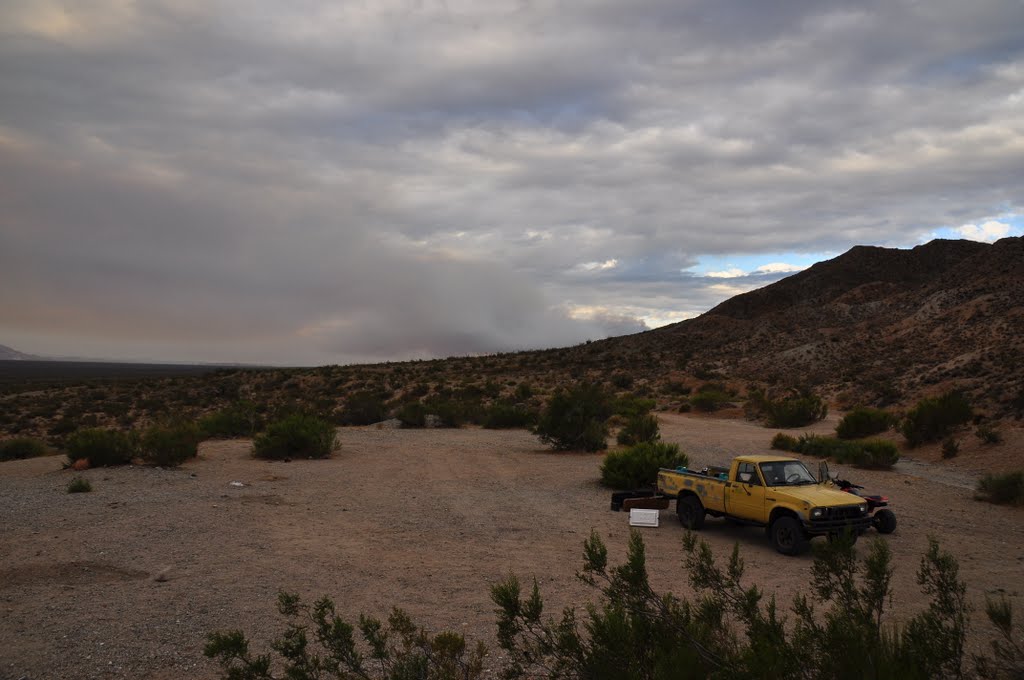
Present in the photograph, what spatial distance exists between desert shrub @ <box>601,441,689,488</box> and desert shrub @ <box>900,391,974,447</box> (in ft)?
34.5

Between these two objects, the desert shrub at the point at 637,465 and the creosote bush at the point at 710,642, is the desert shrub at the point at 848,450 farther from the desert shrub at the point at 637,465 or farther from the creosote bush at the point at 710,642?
the creosote bush at the point at 710,642

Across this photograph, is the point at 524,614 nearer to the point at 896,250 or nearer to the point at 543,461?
the point at 543,461

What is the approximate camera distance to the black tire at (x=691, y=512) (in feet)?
41.1

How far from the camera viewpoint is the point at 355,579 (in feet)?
30.3

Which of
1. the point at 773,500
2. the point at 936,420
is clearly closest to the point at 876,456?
the point at 936,420

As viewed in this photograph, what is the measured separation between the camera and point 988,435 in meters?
20.5

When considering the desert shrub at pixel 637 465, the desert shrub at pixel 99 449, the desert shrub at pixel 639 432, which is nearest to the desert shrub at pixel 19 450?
the desert shrub at pixel 99 449

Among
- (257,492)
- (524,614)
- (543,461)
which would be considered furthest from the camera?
(543,461)

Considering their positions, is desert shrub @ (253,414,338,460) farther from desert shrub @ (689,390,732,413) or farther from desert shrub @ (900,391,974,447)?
desert shrub @ (689,390,732,413)

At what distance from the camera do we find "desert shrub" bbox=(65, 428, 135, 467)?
18.4 m

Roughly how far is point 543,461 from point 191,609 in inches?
569

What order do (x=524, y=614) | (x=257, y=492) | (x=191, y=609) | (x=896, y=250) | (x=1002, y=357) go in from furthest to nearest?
(x=896, y=250) < (x=1002, y=357) < (x=257, y=492) < (x=191, y=609) < (x=524, y=614)

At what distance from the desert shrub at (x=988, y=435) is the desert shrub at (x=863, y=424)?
4522mm

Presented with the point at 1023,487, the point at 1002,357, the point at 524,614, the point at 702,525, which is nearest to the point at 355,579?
the point at 524,614
